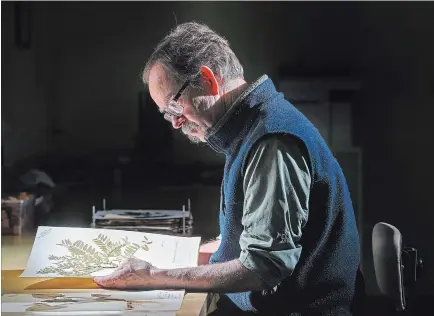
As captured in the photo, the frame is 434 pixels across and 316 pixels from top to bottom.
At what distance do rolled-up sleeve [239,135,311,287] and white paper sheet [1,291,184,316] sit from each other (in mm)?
194

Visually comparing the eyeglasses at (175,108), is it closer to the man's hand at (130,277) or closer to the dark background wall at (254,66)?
the dark background wall at (254,66)

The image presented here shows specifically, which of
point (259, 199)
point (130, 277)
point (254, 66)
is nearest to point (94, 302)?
point (130, 277)

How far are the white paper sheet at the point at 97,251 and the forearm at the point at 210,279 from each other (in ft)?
0.22

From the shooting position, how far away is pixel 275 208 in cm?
121

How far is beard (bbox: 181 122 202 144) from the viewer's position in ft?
4.66

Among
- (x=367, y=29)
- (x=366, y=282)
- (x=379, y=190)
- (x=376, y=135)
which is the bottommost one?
(x=366, y=282)

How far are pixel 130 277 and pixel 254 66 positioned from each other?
1.95ft

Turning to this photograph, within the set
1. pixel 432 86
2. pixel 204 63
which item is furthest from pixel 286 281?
pixel 432 86

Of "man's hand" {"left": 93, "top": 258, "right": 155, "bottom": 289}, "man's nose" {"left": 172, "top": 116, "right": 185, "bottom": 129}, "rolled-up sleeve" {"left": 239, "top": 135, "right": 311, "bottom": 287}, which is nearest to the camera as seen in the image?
"rolled-up sleeve" {"left": 239, "top": 135, "right": 311, "bottom": 287}

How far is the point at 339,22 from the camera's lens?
1.49 metres

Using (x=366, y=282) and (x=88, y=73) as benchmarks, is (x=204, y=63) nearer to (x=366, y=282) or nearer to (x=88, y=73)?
(x=88, y=73)

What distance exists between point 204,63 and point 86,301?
0.60m

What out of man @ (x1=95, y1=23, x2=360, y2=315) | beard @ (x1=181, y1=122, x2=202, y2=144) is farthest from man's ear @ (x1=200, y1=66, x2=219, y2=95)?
beard @ (x1=181, y1=122, x2=202, y2=144)

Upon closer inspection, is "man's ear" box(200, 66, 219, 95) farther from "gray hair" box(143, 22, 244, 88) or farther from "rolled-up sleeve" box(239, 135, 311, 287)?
"rolled-up sleeve" box(239, 135, 311, 287)
